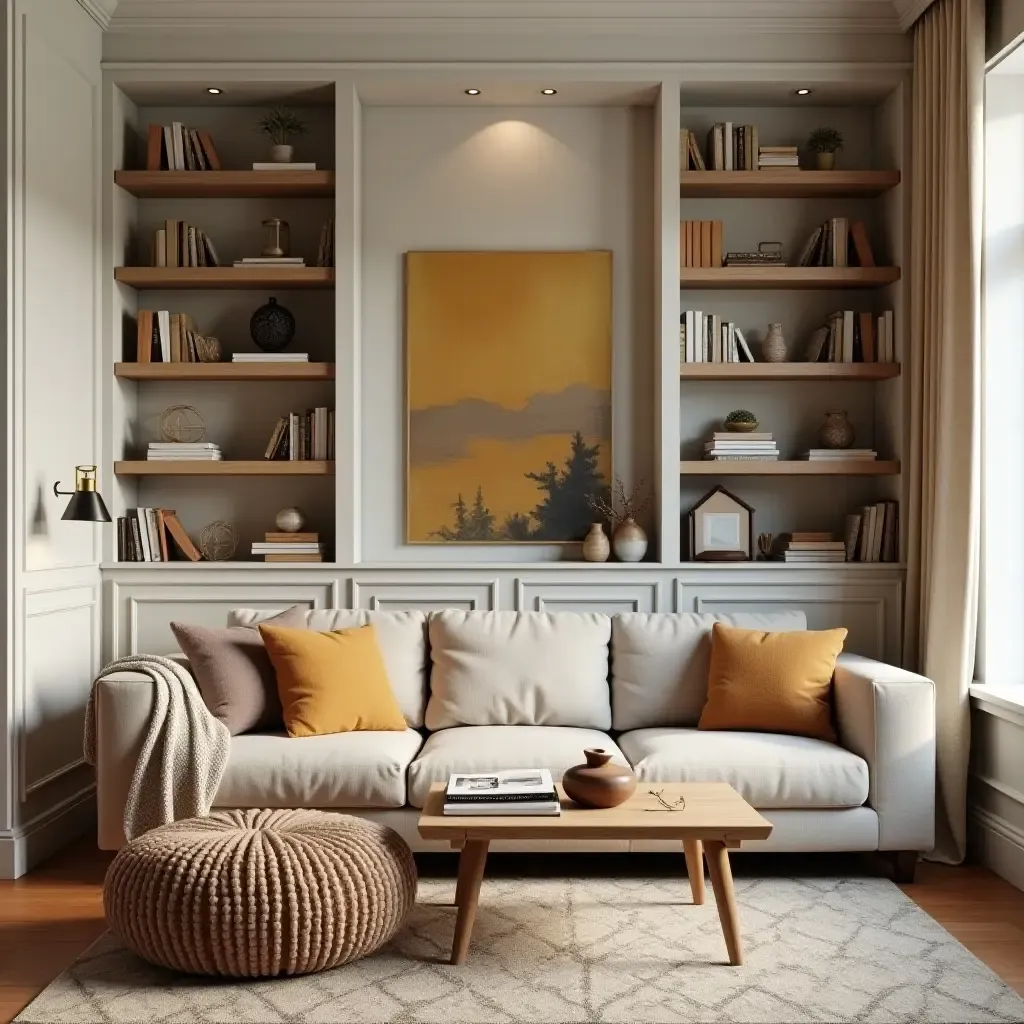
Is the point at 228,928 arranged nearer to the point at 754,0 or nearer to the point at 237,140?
the point at 237,140

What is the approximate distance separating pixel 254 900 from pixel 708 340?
3010 millimetres

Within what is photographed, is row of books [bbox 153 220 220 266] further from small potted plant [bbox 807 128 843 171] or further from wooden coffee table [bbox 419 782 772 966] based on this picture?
wooden coffee table [bbox 419 782 772 966]

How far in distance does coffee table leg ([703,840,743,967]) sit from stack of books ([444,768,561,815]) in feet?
1.36

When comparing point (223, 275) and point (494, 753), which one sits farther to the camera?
point (223, 275)

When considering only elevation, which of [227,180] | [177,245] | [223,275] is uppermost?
[227,180]

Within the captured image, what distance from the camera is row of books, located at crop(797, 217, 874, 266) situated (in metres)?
4.68

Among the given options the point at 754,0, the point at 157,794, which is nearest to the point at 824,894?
the point at 157,794

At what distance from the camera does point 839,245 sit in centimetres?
468

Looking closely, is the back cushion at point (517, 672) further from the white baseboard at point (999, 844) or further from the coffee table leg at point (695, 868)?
the white baseboard at point (999, 844)

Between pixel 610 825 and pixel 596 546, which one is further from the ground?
pixel 596 546

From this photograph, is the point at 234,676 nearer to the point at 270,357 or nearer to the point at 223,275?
the point at 270,357

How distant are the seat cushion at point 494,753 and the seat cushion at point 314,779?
0.08 metres

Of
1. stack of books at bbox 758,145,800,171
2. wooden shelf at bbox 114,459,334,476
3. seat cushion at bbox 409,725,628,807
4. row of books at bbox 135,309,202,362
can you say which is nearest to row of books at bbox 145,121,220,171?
row of books at bbox 135,309,202,362

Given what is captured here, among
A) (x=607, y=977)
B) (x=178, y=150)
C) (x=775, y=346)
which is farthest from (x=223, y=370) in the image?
(x=607, y=977)
